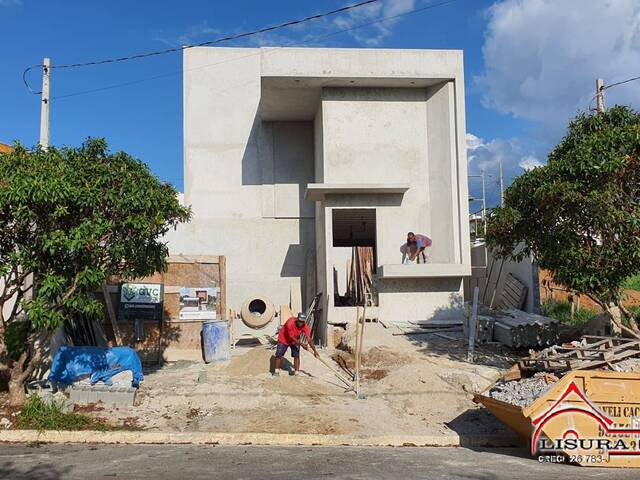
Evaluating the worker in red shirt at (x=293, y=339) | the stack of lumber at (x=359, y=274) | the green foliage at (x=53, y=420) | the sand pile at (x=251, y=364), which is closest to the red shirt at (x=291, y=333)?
the worker in red shirt at (x=293, y=339)

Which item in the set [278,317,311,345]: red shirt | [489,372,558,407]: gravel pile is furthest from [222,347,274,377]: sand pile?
[489,372,558,407]: gravel pile

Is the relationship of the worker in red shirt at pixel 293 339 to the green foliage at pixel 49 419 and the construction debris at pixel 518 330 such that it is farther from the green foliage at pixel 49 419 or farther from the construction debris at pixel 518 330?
the construction debris at pixel 518 330

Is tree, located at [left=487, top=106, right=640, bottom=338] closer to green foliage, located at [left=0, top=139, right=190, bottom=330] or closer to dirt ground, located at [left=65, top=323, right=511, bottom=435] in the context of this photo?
dirt ground, located at [left=65, top=323, right=511, bottom=435]

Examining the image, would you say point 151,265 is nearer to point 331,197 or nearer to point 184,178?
point 331,197

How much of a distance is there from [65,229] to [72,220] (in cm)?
18

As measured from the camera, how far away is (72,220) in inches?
365

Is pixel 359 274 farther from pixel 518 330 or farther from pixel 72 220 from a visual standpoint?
pixel 72 220

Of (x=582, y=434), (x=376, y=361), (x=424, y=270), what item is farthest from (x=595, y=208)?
(x=424, y=270)

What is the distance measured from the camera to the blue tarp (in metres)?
10.4

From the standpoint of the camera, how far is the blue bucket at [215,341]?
1349 centimetres

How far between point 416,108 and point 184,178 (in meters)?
8.64

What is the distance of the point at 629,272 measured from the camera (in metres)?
10.0

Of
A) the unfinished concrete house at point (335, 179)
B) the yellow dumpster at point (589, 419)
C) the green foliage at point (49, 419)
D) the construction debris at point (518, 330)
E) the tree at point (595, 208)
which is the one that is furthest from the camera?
the unfinished concrete house at point (335, 179)

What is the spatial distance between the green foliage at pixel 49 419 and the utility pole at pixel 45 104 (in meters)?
6.28
